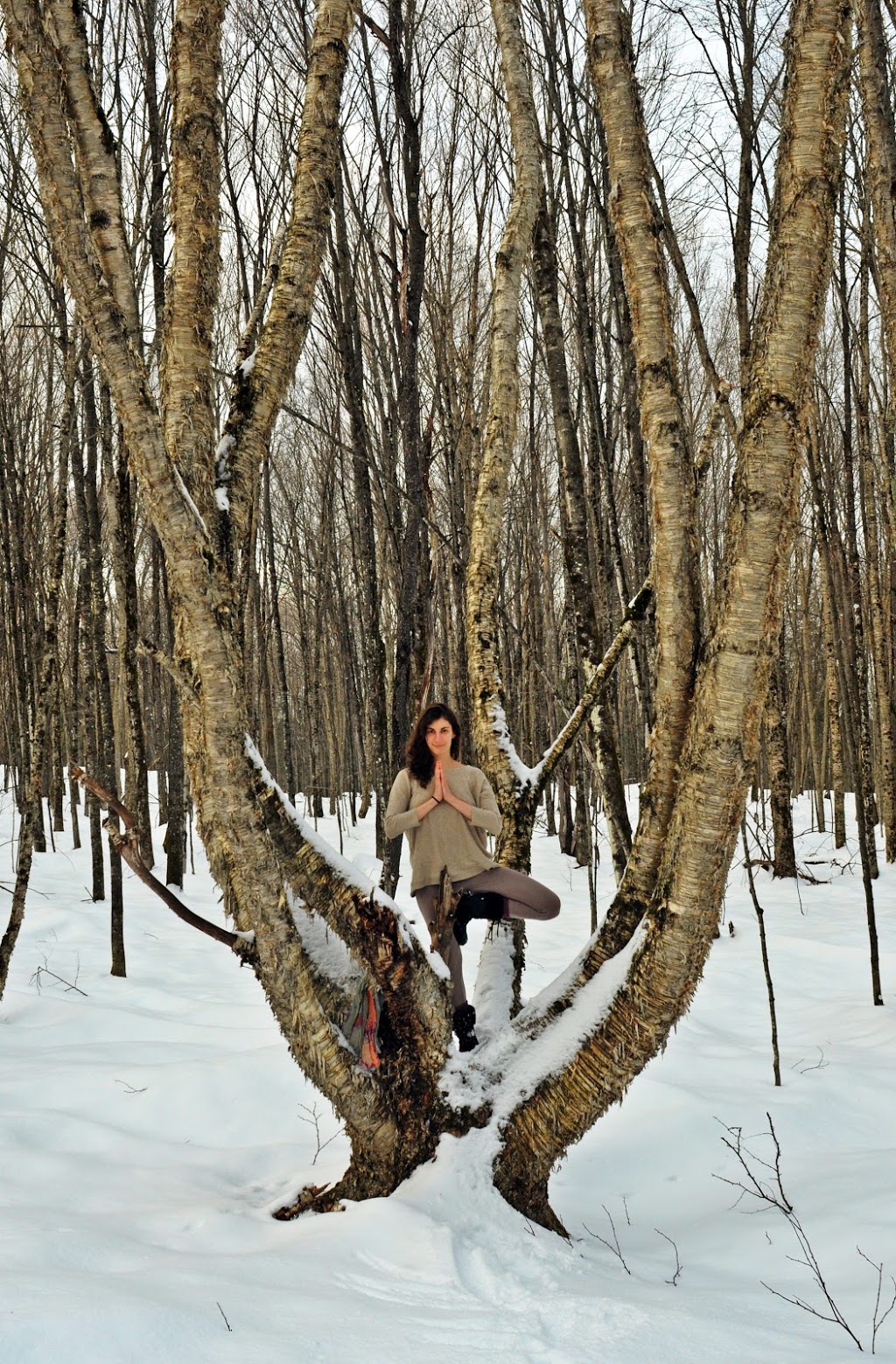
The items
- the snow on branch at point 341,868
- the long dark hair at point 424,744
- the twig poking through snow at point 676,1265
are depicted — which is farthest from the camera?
the long dark hair at point 424,744

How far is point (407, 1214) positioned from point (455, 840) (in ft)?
3.38

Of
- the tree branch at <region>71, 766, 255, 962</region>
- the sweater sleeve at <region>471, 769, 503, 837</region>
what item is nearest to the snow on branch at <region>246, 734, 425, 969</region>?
the tree branch at <region>71, 766, 255, 962</region>

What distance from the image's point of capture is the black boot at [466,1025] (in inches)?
107

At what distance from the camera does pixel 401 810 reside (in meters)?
3.12

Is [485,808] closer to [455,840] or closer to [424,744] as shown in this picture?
[455,840]

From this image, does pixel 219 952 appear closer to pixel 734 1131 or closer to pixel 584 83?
pixel 734 1131

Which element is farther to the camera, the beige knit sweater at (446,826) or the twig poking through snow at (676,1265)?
the beige knit sweater at (446,826)

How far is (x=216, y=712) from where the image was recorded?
2283 mm

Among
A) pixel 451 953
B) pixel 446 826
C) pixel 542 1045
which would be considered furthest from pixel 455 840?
pixel 542 1045

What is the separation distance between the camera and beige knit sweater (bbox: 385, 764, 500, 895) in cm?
289

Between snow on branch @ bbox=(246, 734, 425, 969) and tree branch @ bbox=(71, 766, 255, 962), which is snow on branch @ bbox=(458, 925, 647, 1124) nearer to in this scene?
snow on branch @ bbox=(246, 734, 425, 969)

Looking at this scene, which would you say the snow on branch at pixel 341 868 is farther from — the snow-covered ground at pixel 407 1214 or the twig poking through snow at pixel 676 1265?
the twig poking through snow at pixel 676 1265

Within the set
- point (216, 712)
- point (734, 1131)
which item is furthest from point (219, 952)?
point (216, 712)

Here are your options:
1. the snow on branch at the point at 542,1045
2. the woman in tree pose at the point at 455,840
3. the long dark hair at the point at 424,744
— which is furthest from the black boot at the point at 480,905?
the long dark hair at the point at 424,744
